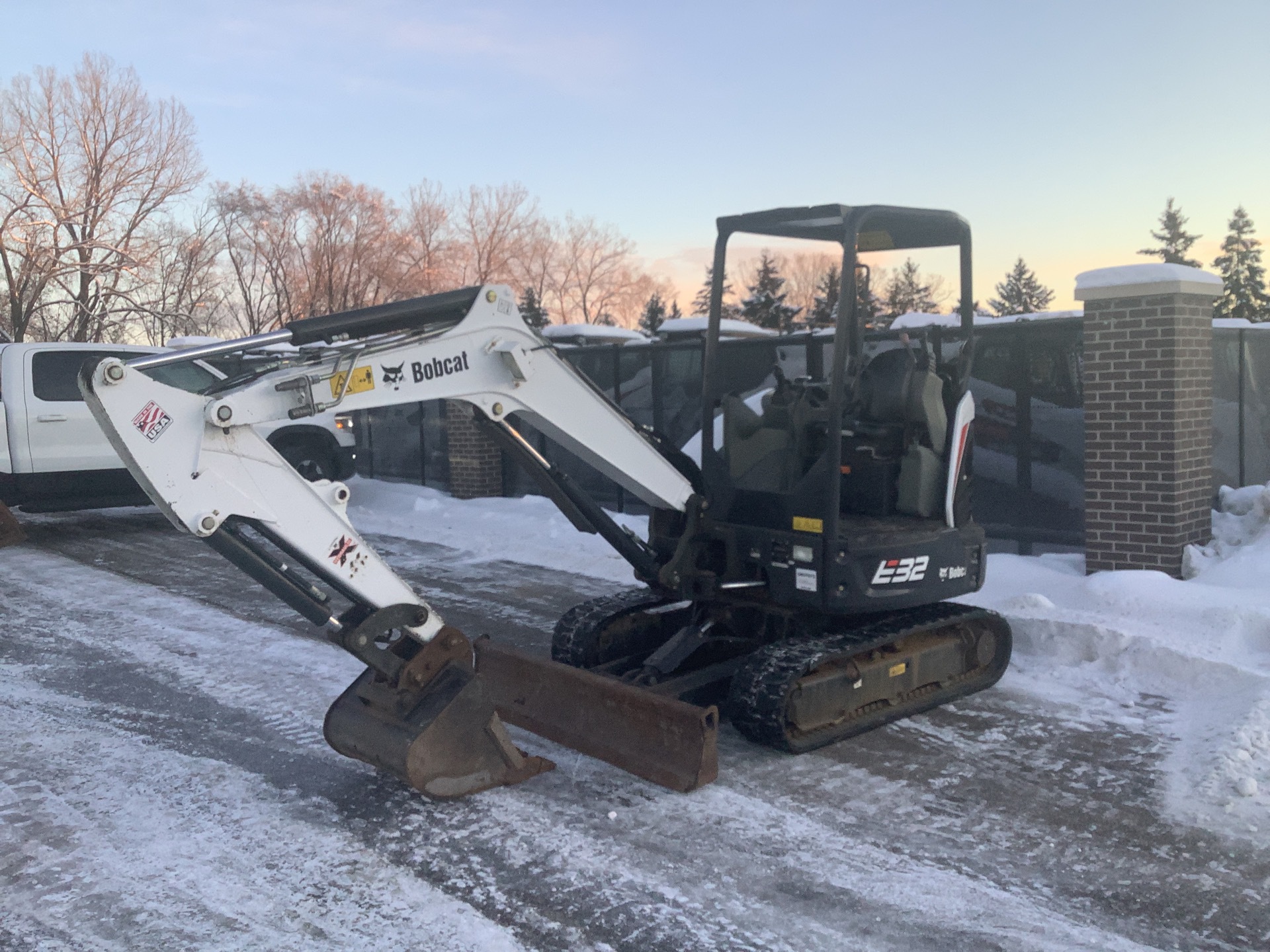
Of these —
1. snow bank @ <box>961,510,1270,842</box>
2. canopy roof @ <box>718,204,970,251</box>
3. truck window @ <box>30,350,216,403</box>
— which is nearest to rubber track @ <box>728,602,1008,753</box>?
snow bank @ <box>961,510,1270,842</box>

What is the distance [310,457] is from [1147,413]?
9.33 m

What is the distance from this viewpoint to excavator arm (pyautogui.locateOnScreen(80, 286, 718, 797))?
3.88 meters

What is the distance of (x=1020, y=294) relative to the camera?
197ft

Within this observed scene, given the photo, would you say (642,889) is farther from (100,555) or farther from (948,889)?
(100,555)

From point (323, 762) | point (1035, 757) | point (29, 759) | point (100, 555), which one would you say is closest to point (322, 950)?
point (323, 762)

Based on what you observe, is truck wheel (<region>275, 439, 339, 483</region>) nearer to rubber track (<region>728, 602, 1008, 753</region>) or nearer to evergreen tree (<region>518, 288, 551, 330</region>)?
rubber track (<region>728, 602, 1008, 753</region>)

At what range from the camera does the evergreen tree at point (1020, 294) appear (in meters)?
59.2

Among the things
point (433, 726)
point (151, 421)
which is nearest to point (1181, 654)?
point (433, 726)

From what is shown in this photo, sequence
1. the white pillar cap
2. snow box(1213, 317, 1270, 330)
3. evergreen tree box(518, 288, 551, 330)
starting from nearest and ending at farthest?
the white pillar cap
snow box(1213, 317, 1270, 330)
evergreen tree box(518, 288, 551, 330)

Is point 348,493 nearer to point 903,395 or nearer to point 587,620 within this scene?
point 587,620

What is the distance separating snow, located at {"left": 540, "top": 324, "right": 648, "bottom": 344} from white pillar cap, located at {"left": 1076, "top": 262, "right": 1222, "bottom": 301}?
23.2 feet

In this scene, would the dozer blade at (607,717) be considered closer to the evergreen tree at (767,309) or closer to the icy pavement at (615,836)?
the icy pavement at (615,836)

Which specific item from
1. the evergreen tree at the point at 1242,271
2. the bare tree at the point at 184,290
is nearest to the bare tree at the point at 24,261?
the bare tree at the point at 184,290

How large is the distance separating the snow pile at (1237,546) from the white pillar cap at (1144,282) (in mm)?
1659
